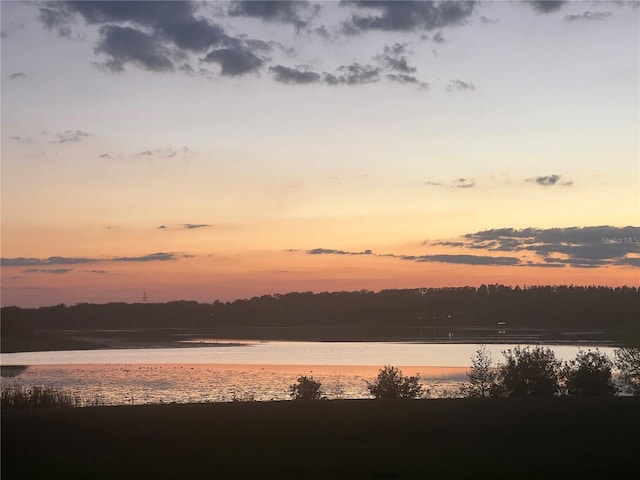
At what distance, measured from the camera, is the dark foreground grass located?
14531 mm

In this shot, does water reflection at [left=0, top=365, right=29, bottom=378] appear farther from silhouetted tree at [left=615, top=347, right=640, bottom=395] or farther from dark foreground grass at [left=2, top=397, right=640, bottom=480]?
silhouetted tree at [left=615, top=347, right=640, bottom=395]

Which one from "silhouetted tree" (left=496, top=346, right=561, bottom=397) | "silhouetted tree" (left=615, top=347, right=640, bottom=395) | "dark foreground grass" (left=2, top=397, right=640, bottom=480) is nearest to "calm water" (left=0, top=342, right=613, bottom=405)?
"silhouetted tree" (left=496, top=346, right=561, bottom=397)

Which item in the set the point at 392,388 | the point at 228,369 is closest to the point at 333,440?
the point at 392,388

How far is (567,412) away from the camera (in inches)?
811

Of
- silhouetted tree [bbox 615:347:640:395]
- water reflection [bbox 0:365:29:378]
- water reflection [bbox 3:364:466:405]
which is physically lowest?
water reflection [bbox 3:364:466:405]

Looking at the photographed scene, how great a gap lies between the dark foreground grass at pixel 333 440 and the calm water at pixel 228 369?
14605mm

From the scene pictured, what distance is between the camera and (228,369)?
173ft

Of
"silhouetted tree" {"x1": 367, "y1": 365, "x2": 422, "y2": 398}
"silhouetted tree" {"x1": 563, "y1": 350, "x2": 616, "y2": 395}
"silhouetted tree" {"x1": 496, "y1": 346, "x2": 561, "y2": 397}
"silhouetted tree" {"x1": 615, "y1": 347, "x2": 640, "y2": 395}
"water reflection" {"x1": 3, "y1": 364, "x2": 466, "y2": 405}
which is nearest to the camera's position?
"silhouetted tree" {"x1": 367, "y1": 365, "x2": 422, "y2": 398}

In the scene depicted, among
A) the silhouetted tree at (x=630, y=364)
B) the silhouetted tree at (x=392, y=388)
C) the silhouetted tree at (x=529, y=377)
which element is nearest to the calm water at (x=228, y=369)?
the silhouetted tree at (x=529, y=377)

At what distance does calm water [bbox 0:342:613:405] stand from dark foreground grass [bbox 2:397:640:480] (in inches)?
575

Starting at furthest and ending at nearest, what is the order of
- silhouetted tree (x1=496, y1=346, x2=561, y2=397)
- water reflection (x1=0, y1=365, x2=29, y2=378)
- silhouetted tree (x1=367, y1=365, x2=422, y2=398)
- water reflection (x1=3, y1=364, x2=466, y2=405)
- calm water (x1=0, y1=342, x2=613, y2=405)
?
water reflection (x1=0, y1=365, x2=29, y2=378), calm water (x1=0, y1=342, x2=613, y2=405), water reflection (x1=3, y1=364, x2=466, y2=405), silhouetted tree (x1=496, y1=346, x2=561, y2=397), silhouetted tree (x1=367, y1=365, x2=422, y2=398)

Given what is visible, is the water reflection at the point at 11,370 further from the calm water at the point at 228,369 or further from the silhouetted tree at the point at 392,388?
the silhouetted tree at the point at 392,388

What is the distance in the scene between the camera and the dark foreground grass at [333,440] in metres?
14.5

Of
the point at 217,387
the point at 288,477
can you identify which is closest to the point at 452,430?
the point at 288,477
